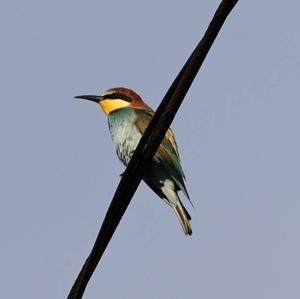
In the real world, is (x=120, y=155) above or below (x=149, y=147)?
above

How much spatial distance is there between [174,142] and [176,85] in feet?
11.1

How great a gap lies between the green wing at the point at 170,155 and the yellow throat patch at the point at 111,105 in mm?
314

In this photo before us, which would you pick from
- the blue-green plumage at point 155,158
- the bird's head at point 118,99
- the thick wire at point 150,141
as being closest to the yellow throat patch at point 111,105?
the bird's head at point 118,99

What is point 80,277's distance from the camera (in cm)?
246

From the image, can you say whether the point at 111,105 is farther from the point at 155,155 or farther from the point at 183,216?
the point at 183,216

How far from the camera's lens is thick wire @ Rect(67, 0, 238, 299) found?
230 centimetres

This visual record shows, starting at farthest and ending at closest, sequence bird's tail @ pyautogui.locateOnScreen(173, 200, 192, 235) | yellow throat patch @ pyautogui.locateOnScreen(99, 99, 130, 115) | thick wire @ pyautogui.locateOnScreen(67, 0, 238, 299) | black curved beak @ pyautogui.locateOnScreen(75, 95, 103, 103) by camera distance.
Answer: black curved beak @ pyautogui.locateOnScreen(75, 95, 103, 103) → yellow throat patch @ pyautogui.locateOnScreen(99, 99, 130, 115) → bird's tail @ pyautogui.locateOnScreen(173, 200, 192, 235) → thick wire @ pyautogui.locateOnScreen(67, 0, 238, 299)

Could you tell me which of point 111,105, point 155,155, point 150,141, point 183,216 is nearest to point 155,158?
point 155,155

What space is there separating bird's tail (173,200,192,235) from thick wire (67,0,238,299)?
7.99 ft

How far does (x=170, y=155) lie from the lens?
5.58 meters

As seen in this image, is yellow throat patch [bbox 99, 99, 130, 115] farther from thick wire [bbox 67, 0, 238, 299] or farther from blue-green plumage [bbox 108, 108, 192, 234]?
thick wire [bbox 67, 0, 238, 299]

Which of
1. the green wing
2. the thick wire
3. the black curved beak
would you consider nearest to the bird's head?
the black curved beak

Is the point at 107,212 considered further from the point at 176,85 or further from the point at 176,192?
the point at 176,192

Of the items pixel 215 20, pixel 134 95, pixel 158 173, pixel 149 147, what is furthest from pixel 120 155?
pixel 215 20
